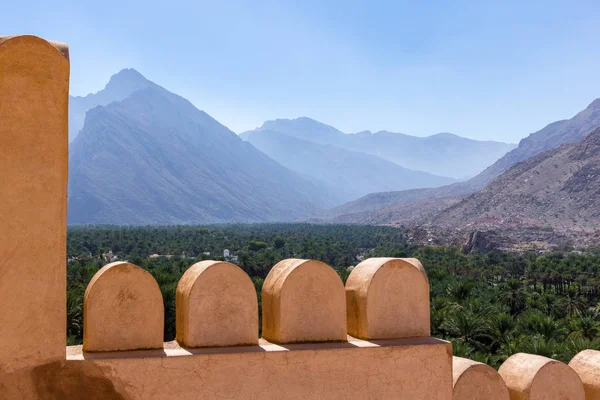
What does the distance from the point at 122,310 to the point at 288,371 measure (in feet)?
2.54

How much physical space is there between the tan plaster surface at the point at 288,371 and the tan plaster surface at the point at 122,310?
0.05 metres

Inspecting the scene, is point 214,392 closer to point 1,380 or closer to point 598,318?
point 1,380

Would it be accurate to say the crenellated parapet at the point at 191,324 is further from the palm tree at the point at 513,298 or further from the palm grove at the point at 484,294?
the palm tree at the point at 513,298

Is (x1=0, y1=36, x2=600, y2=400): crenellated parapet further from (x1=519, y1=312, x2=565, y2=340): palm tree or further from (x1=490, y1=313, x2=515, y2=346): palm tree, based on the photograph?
(x1=519, y1=312, x2=565, y2=340): palm tree

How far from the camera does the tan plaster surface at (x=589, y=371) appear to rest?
12.4 ft

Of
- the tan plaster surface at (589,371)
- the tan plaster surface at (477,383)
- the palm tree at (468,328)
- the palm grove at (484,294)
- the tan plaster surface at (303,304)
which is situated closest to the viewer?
the tan plaster surface at (303,304)

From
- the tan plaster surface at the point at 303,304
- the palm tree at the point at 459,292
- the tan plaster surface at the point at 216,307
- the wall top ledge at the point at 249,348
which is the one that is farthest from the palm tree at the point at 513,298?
the tan plaster surface at the point at 216,307

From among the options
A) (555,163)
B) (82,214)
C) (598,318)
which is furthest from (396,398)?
(82,214)

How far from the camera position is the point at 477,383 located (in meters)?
3.40

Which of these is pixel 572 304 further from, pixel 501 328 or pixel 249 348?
pixel 249 348

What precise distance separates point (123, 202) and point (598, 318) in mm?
161187

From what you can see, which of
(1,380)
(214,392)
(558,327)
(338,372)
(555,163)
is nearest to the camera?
(1,380)

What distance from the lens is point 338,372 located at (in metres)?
3.07

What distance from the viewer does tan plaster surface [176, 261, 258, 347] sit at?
289cm
